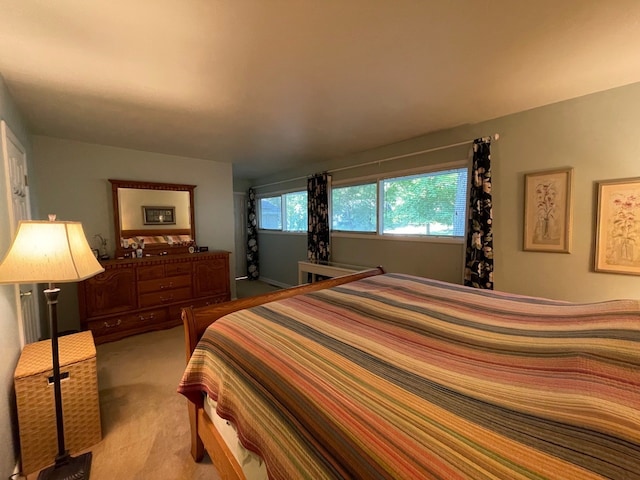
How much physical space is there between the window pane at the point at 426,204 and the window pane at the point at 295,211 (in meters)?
1.80

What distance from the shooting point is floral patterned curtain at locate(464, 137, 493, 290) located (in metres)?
2.61

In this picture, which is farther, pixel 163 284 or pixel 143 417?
pixel 163 284

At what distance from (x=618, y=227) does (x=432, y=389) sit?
2.37 metres

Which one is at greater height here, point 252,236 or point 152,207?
point 152,207

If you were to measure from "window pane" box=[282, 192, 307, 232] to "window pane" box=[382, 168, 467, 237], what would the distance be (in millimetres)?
1804

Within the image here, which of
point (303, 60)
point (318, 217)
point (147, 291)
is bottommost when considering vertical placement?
point (147, 291)

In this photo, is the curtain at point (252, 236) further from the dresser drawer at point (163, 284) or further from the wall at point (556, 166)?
the wall at point (556, 166)

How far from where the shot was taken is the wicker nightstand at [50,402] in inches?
58.6

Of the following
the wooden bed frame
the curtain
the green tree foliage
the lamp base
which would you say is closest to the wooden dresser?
the lamp base

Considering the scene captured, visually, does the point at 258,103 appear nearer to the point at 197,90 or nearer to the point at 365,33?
the point at 197,90

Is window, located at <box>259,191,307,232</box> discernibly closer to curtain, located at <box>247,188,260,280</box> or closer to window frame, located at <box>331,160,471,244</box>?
curtain, located at <box>247,188,260,280</box>

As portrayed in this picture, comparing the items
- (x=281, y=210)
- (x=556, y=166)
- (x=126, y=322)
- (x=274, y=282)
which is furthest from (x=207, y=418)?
(x=281, y=210)

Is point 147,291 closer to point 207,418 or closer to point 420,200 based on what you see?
point 207,418

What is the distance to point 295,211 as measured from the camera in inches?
205
